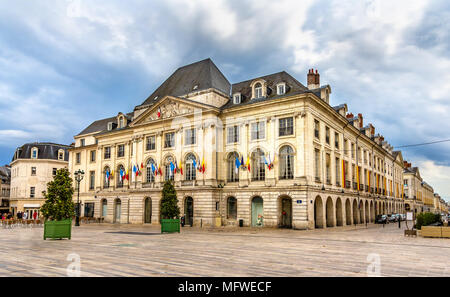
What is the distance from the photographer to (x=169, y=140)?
40531 mm

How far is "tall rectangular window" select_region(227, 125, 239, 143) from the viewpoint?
36594 millimetres

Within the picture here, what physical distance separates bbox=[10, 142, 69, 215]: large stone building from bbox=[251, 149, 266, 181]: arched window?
43.8 metres

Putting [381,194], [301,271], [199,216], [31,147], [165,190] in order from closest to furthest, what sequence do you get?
[301,271] < [165,190] < [199,216] < [381,194] < [31,147]

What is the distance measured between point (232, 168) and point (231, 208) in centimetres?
389

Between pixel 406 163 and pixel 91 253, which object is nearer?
pixel 91 253

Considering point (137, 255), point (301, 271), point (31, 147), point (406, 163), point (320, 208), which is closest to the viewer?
point (301, 271)

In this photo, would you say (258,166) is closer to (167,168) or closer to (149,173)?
(167,168)

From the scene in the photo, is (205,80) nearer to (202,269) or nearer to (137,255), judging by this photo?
(137,255)

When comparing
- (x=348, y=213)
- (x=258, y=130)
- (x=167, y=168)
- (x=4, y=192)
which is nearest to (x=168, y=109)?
(x=167, y=168)

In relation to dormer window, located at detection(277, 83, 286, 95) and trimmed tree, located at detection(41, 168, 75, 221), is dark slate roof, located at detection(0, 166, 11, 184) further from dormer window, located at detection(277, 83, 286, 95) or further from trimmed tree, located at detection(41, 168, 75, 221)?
trimmed tree, located at detection(41, 168, 75, 221)

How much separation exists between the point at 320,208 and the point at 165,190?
13893 millimetres

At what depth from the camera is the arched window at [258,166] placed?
34656mm

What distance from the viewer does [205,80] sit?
40.5m

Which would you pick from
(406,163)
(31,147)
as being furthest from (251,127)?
(406,163)
